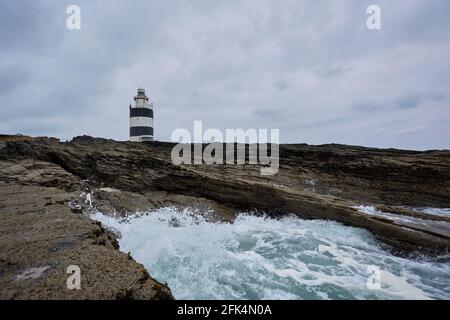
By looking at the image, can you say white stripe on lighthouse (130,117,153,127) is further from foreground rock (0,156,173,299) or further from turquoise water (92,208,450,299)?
foreground rock (0,156,173,299)

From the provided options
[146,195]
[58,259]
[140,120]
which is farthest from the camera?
[140,120]

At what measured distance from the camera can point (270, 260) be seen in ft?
18.9

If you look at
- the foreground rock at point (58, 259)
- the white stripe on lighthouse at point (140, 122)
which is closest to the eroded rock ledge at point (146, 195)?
the foreground rock at point (58, 259)

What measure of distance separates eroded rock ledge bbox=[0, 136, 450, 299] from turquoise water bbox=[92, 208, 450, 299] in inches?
22.5

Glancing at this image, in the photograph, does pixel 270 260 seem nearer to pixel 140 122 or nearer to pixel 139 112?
pixel 140 122

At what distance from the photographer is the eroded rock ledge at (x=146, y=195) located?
118 inches

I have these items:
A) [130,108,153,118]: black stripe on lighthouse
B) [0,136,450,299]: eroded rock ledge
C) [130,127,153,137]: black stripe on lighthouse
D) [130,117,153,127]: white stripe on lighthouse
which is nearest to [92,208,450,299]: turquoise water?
[0,136,450,299]: eroded rock ledge

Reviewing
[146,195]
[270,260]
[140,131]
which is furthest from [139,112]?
[270,260]

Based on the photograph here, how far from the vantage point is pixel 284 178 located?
10266 mm

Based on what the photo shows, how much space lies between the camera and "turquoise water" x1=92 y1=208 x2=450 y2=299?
4.50 meters

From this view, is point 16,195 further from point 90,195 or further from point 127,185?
point 127,185

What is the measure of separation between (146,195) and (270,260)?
4.63m
